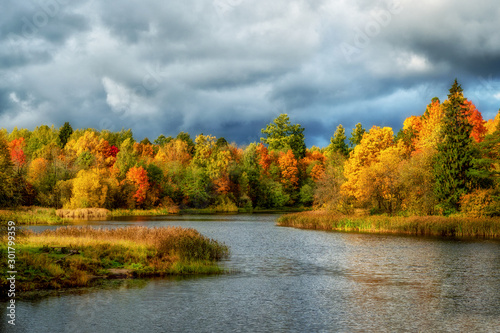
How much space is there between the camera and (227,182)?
12788 cm

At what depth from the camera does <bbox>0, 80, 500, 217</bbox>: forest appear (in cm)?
6131

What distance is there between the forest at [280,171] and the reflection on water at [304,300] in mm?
10271

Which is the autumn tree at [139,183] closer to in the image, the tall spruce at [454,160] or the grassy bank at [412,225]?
the grassy bank at [412,225]

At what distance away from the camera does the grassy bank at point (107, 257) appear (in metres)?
24.1

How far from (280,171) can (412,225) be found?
8470cm

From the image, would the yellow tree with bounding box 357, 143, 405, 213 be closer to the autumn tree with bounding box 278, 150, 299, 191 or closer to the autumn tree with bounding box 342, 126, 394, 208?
the autumn tree with bounding box 342, 126, 394, 208

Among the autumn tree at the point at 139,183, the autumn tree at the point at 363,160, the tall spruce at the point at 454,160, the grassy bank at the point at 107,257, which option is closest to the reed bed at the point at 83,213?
the autumn tree at the point at 139,183

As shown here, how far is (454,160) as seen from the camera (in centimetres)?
6138

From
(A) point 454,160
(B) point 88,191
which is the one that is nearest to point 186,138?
(B) point 88,191

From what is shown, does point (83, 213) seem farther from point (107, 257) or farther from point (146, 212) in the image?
point (107, 257)

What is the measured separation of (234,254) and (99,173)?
72.1 meters

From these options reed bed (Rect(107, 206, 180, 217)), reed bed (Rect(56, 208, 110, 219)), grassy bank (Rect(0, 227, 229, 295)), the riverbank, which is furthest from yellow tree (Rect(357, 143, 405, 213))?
reed bed (Rect(107, 206, 180, 217))

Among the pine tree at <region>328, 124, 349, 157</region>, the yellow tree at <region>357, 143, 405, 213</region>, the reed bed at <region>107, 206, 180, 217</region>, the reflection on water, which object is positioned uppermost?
the pine tree at <region>328, 124, 349, 157</region>

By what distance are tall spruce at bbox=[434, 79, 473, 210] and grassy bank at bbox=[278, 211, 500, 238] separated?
15.5ft
